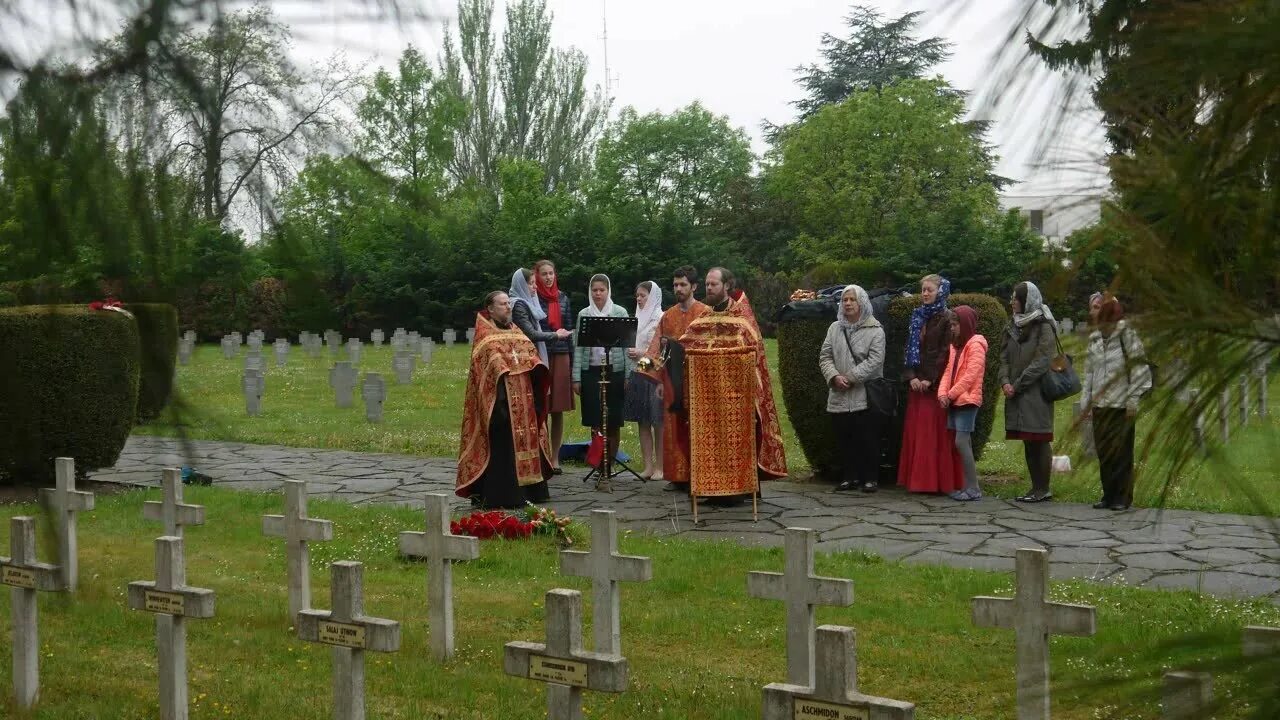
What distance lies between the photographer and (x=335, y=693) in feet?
14.6

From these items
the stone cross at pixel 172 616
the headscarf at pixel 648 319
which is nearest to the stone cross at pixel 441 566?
the stone cross at pixel 172 616

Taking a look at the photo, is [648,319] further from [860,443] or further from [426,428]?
[426,428]

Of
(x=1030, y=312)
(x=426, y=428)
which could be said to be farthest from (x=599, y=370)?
(x=426, y=428)

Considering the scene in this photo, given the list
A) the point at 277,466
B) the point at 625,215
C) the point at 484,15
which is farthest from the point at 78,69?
the point at 625,215

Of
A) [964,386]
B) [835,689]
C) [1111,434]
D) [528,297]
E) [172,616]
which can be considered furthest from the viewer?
[528,297]

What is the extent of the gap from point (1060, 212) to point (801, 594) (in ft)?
11.6

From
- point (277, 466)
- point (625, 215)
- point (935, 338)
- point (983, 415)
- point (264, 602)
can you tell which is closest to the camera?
point (264, 602)

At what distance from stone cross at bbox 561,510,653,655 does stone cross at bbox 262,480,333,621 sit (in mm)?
1687

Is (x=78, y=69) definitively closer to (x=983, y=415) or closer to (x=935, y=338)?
(x=935, y=338)

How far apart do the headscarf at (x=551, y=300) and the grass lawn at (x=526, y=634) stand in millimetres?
4228

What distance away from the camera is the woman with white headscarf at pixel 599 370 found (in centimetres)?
1238

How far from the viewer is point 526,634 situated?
Result: 6418mm

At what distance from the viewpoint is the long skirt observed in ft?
35.7

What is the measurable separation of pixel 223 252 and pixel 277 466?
11961 mm
